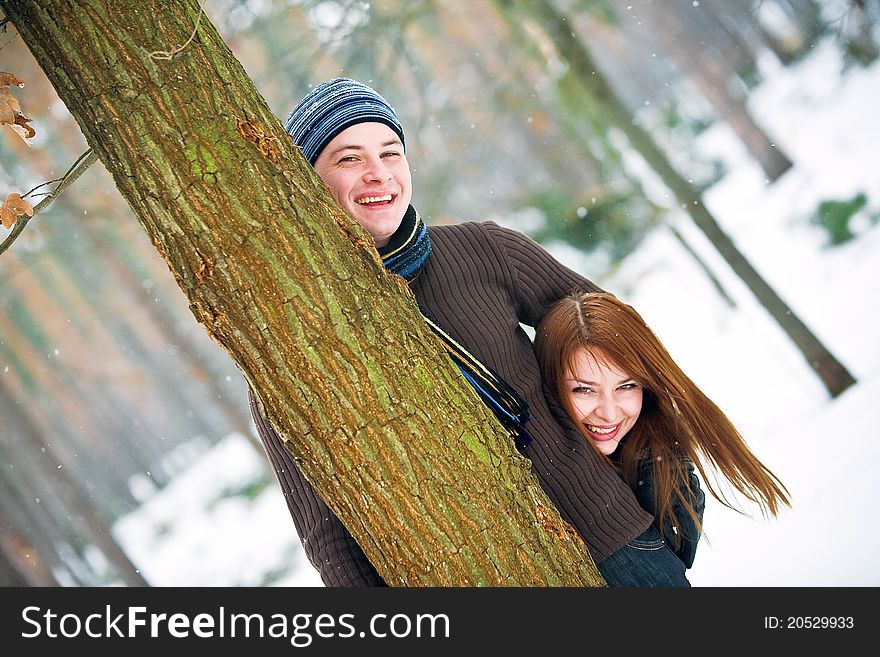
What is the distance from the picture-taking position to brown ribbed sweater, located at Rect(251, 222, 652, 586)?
7.07ft

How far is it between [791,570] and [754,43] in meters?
8.50

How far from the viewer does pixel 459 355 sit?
6.94 feet

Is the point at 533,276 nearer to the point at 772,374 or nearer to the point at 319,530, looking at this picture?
the point at 319,530

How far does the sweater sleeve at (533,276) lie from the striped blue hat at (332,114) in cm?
53

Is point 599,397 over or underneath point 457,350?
underneath

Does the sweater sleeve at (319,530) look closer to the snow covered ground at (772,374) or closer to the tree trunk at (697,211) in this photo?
the snow covered ground at (772,374)

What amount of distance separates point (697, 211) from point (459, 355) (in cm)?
501

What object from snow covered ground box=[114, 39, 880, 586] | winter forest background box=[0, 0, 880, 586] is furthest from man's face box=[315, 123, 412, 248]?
winter forest background box=[0, 0, 880, 586]

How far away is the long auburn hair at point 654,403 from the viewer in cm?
239

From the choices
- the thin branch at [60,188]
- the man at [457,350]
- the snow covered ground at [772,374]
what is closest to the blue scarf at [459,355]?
the man at [457,350]

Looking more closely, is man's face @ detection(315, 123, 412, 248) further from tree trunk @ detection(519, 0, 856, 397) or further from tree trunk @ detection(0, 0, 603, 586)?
tree trunk @ detection(519, 0, 856, 397)

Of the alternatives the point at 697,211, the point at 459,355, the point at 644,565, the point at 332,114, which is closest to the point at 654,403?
the point at 644,565

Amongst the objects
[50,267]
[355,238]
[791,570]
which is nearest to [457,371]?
[355,238]

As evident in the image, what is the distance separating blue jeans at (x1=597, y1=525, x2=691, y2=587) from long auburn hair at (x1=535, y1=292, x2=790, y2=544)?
0.12 metres
